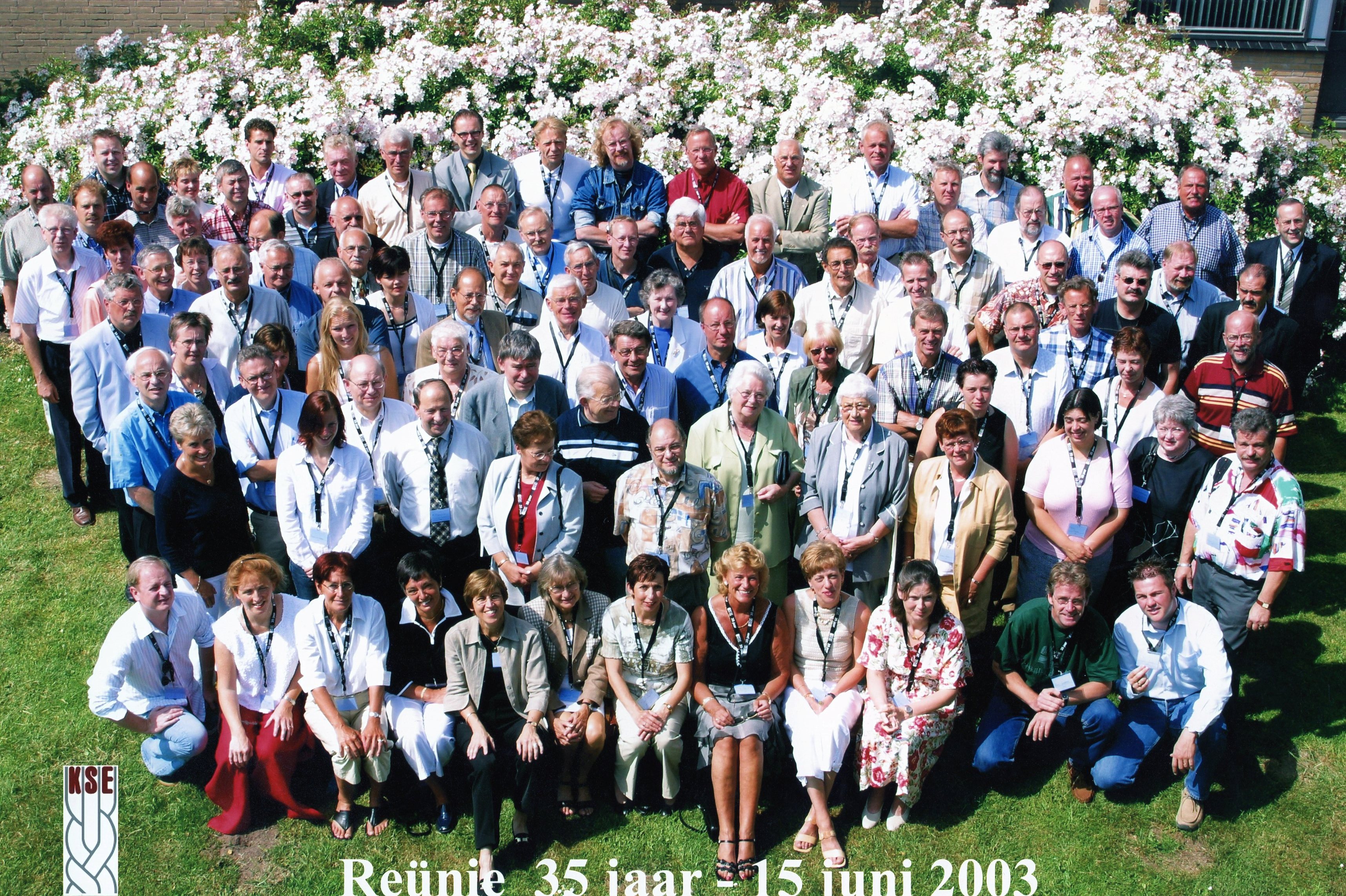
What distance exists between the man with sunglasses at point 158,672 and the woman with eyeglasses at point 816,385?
11.5 feet

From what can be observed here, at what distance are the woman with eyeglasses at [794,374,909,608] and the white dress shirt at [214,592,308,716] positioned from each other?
2.79 meters

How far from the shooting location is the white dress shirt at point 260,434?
21.6 feet

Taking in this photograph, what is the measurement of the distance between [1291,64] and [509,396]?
12594 millimetres

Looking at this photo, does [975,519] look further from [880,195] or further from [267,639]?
[267,639]

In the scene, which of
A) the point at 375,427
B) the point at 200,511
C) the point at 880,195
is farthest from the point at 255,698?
the point at 880,195

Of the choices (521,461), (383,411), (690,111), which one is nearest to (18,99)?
(690,111)

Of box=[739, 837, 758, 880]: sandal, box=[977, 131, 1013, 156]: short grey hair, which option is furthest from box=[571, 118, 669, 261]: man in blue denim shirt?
box=[739, 837, 758, 880]: sandal

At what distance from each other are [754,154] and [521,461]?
541cm

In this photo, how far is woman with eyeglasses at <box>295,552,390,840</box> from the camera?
5.94 meters

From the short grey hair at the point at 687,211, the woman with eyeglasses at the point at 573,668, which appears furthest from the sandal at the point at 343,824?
the short grey hair at the point at 687,211

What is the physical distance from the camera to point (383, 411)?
6656 millimetres

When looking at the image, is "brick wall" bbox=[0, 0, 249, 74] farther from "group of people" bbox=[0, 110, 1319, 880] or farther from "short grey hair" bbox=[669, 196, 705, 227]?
"short grey hair" bbox=[669, 196, 705, 227]

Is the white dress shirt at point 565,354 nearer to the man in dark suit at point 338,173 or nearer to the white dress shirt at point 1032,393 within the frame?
the man in dark suit at point 338,173

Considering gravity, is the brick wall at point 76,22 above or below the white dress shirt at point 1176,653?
above
